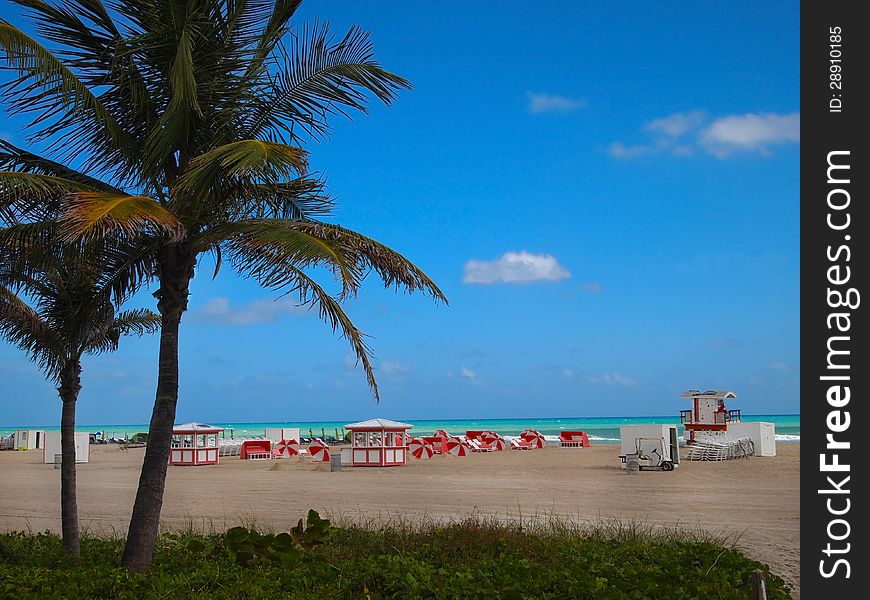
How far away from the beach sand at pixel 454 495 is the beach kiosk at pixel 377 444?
3.23 ft

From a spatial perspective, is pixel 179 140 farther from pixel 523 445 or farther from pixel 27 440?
pixel 27 440

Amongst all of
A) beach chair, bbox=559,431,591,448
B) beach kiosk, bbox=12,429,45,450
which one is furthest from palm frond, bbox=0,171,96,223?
beach kiosk, bbox=12,429,45,450

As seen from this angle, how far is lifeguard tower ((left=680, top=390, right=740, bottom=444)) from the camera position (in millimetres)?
33469

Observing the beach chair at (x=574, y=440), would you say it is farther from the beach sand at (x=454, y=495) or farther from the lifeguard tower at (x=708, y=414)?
the beach sand at (x=454, y=495)

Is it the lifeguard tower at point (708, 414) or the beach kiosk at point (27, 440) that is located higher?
the lifeguard tower at point (708, 414)

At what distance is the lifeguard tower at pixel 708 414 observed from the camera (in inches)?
1318

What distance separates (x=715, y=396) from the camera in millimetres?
33656

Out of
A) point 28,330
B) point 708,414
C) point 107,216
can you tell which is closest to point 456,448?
point 708,414

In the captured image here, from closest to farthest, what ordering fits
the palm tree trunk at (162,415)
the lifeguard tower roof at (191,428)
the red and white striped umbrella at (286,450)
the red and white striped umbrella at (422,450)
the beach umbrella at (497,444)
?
1. the palm tree trunk at (162,415)
2. the lifeguard tower roof at (191,428)
3. the red and white striped umbrella at (422,450)
4. the red and white striped umbrella at (286,450)
5. the beach umbrella at (497,444)

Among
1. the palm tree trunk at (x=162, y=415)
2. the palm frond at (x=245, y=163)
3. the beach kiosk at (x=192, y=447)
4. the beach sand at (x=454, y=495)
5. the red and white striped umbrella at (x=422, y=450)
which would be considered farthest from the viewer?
the red and white striped umbrella at (x=422, y=450)

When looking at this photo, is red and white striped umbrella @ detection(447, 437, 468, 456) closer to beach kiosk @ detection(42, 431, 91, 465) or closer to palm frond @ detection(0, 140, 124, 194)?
beach kiosk @ detection(42, 431, 91, 465)

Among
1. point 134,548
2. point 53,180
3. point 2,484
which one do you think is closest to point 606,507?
point 134,548

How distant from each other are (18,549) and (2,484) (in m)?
17.3

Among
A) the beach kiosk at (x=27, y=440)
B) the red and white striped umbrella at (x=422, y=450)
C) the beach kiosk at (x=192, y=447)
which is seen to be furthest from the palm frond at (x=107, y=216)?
the beach kiosk at (x=27, y=440)
